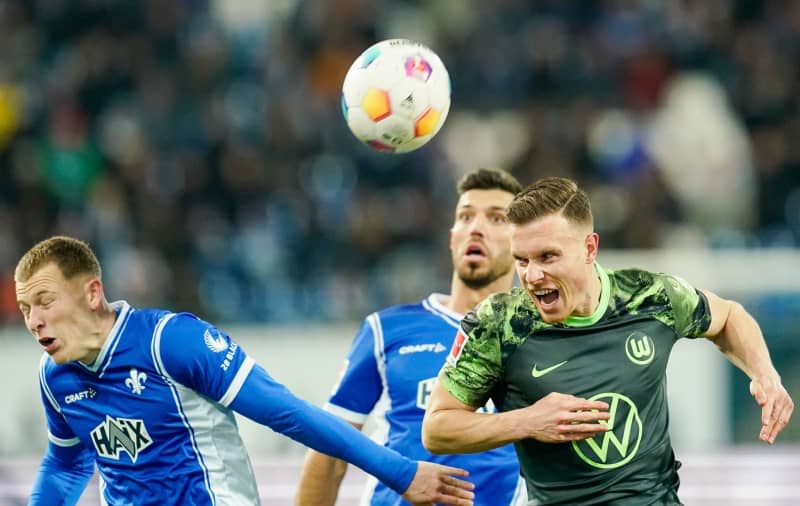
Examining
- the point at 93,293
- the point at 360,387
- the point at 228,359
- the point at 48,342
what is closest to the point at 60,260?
the point at 93,293

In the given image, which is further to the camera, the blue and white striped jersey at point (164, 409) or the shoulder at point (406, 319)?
the shoulder at point (406, 319)

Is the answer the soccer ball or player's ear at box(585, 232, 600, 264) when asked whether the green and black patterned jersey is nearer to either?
player's ear at box(585, 232, 600, 264)

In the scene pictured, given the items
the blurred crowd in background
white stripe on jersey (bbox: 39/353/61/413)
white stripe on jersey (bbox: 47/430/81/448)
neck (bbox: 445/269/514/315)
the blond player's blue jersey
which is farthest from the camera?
the blurred crowd in background

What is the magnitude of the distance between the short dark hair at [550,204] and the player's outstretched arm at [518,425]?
2.02ft

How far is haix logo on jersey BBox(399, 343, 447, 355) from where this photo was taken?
595cm

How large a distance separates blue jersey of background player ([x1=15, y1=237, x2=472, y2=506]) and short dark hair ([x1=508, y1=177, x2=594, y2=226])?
0.98 m

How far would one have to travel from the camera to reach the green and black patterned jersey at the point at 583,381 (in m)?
4.71

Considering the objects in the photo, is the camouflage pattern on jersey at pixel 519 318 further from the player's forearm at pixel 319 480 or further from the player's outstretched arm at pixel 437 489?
the player's forearm at pixel 319 480

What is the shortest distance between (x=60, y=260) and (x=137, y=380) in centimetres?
54

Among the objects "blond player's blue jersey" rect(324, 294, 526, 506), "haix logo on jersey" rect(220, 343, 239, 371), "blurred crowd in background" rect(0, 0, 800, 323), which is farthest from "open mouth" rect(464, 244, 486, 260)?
"blurred crowd in background" rect(0, 0, 800, 323)

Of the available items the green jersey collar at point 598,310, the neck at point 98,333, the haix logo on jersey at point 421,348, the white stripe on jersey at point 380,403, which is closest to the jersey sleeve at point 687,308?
the green jersey collar at point 598,310

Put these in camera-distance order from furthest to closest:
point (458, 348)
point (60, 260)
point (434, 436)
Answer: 1. point (60, 260)
2. point (458, 348)
3. point (434, 436)

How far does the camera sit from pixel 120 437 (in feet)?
16.7

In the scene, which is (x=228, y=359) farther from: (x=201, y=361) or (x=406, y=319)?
(x=406, y=319)
